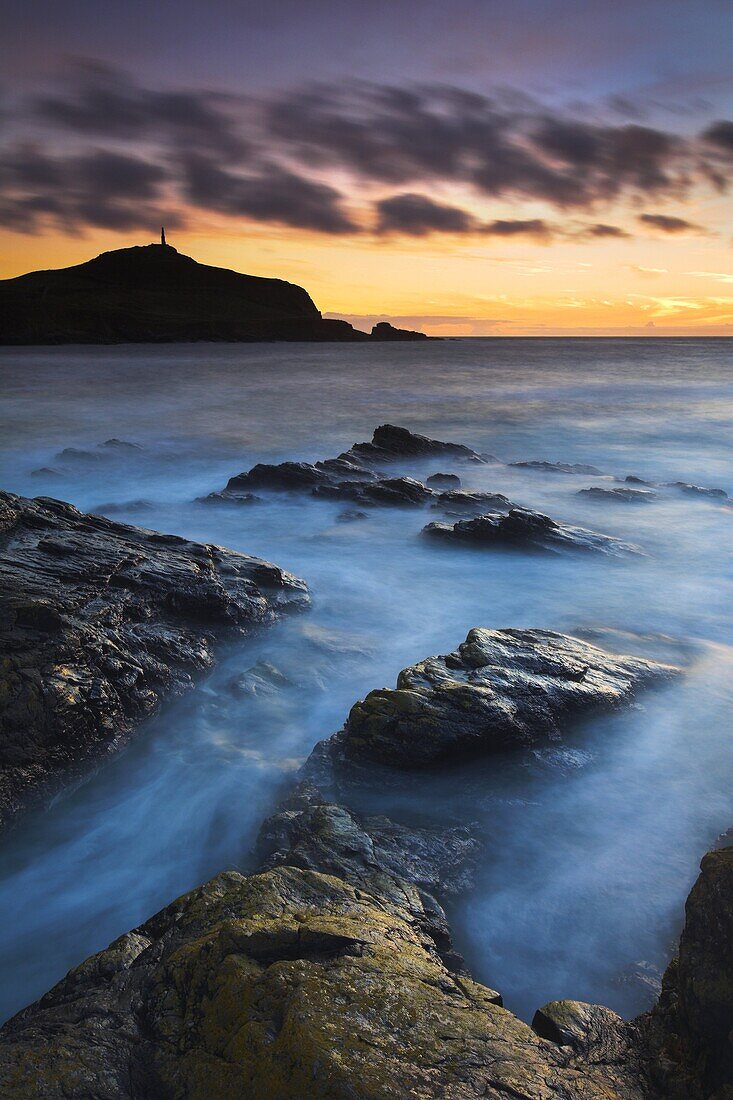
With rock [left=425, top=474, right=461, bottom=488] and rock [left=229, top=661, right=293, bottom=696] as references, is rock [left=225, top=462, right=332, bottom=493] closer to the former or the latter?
rock [left=425, top=474, right=461, bottom=488]

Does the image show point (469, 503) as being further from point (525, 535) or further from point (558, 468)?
point (558, 468)

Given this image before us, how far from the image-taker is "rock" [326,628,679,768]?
19.3ft

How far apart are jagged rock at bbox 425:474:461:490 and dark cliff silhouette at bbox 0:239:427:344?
327 feet

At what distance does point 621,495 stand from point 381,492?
653 cm

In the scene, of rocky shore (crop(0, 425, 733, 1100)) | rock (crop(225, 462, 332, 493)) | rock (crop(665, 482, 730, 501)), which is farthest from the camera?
rock (crop(665, 482, 730, 501))

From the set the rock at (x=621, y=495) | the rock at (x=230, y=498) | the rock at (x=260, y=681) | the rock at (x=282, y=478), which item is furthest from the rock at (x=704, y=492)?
the rock at (x=260, y=681)

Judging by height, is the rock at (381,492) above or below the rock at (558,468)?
below

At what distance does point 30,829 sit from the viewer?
Answer: 545 centimetres

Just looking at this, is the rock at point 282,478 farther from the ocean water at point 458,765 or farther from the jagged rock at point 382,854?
the jagged rock at point 382,854

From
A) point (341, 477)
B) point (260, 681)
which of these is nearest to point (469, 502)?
point (341, 477)

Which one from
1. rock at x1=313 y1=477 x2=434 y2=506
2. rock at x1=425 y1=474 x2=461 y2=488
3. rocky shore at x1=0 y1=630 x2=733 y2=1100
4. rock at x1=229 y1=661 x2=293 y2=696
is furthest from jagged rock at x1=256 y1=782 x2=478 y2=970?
rock at x1=425 y1=474 x2=461 y2=488

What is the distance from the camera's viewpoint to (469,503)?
1538cm

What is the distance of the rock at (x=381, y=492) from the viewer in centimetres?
1571

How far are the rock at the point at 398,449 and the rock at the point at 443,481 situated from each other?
2682 mm
